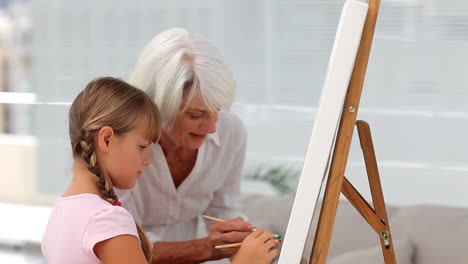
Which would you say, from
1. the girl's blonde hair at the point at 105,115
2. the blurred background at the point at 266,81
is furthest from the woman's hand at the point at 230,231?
the blurred background at the point at 266,81

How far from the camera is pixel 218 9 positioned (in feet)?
13.7

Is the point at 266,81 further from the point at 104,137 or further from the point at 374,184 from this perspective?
the point at 104,137

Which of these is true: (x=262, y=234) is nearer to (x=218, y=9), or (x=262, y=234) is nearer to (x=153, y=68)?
(x=153, y=68)

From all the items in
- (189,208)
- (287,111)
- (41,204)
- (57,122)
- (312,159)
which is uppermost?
(312,159)

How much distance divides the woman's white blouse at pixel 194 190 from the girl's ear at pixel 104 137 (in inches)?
19.1

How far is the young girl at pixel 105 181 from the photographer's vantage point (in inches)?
56.0

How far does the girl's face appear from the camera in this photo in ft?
4.99

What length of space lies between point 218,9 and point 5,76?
1.71 meters

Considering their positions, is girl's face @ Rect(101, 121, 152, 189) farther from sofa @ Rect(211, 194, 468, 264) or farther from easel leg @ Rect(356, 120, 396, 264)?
sofa @ Rect(211, 194, 468, 264)

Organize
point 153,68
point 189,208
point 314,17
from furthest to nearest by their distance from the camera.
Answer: point 314,17
point 189,208
point 153,68

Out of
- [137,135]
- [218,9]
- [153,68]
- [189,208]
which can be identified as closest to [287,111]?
[218,9]

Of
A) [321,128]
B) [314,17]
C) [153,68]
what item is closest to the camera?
[321,128]

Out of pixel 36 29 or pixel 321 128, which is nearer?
pixel 321 128

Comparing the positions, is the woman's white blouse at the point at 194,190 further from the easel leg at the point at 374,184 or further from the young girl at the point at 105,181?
the easel leg at the point at 374,184
